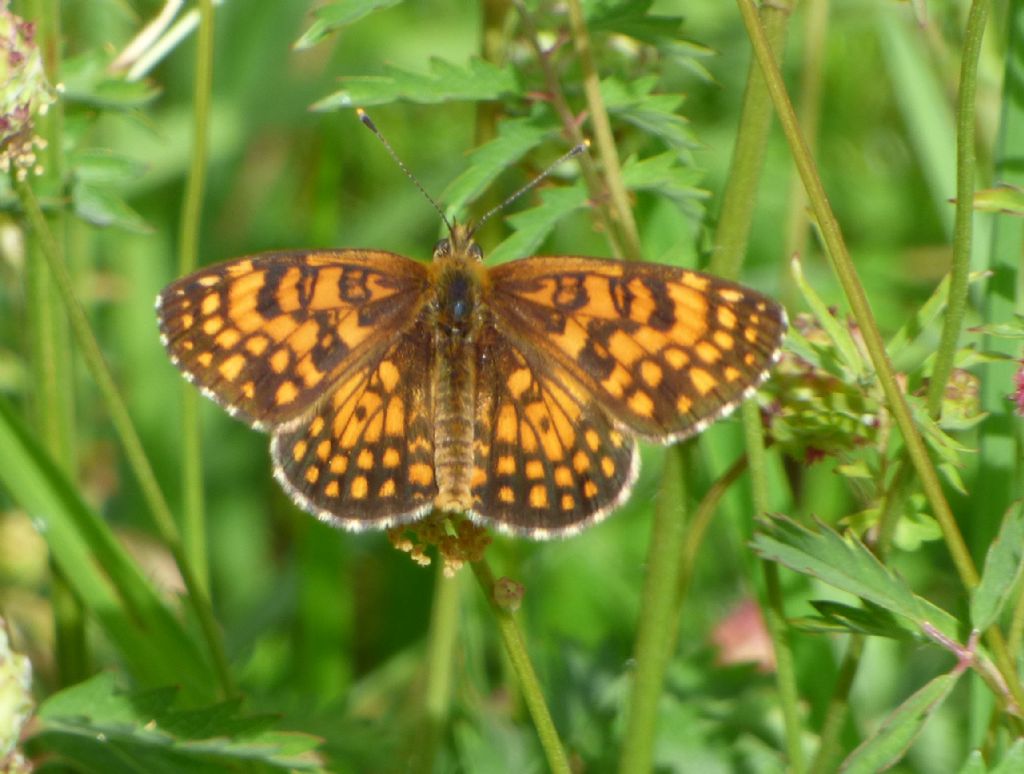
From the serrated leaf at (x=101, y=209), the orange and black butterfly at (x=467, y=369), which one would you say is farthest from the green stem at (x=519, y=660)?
the serrated leaf at (x=101, y=209)

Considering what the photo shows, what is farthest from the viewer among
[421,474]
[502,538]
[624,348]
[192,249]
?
[502,538]

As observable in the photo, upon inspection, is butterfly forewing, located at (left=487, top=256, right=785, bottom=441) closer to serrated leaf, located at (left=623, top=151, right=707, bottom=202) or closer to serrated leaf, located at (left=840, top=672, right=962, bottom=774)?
serrated leaf, located at (left=623, top=151, right=707, bottom=202)

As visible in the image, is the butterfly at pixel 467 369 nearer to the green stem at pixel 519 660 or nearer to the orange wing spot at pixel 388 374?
the orange wing spot at pixel 388 374

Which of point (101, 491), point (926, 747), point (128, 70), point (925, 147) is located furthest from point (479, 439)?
point (101, 491)

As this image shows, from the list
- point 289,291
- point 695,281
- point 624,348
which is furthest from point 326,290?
point 695,281

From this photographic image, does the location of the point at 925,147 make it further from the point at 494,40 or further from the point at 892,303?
the point at 494,40

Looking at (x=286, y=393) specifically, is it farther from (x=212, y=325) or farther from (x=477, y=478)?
(x=477, y=478)

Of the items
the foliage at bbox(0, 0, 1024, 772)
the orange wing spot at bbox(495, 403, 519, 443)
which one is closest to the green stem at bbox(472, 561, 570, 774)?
the foliage at bbox(0, 0, 1024, 772)
